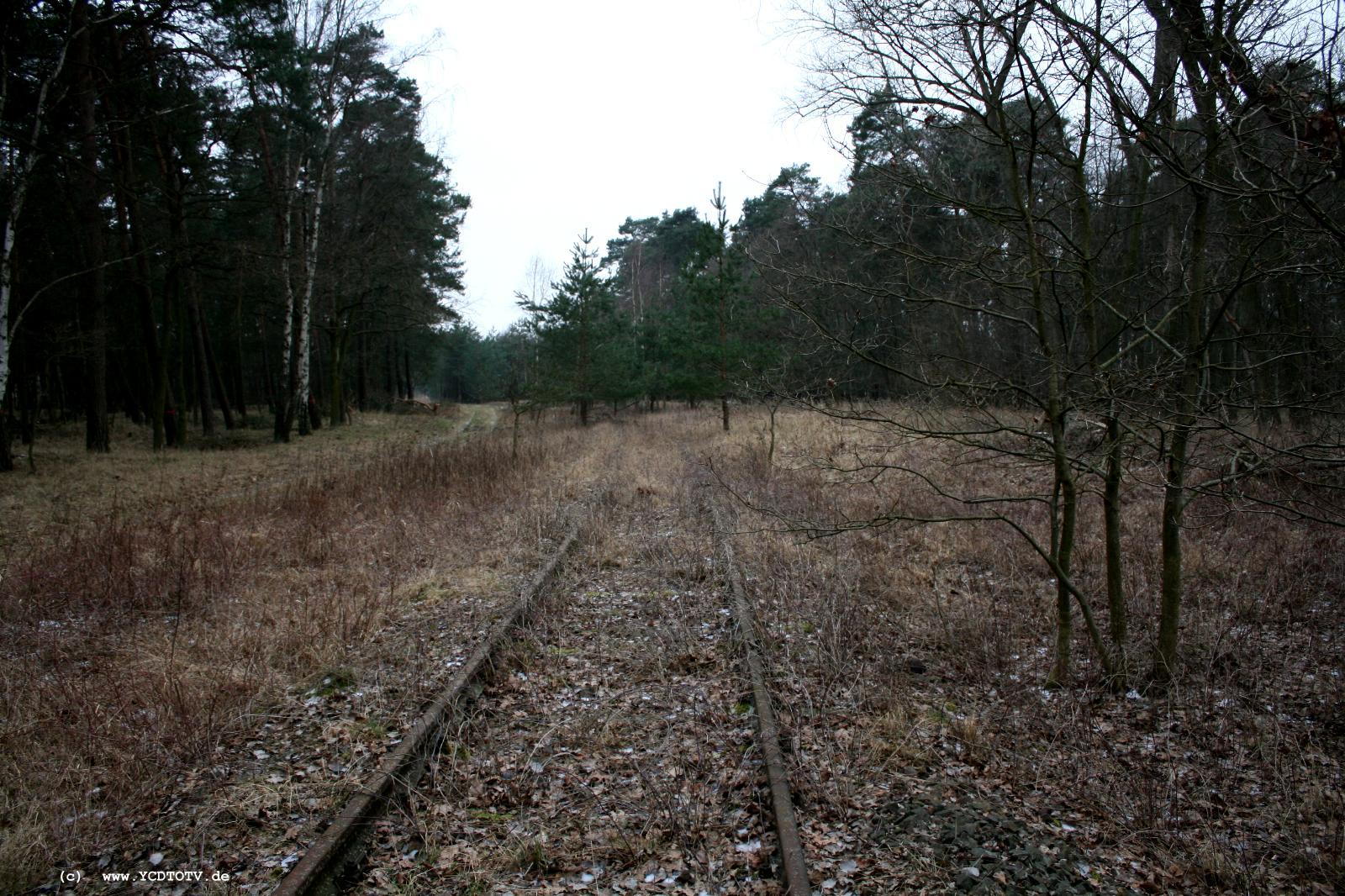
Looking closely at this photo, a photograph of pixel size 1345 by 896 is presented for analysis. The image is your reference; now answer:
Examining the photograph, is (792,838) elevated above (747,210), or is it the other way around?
(747,210)

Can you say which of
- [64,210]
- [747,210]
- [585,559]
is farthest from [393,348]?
[585,559]

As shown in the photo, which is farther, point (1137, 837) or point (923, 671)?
point (923, 671)

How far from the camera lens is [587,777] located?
352cm

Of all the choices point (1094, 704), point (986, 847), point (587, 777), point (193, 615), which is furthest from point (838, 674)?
point (193, 615)

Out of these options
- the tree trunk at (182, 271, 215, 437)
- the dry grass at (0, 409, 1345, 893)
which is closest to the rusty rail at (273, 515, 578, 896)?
the dry grass at (0, 409, 1345, 893)

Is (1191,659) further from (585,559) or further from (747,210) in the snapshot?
(747,210)

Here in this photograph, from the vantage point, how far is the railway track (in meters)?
2.74

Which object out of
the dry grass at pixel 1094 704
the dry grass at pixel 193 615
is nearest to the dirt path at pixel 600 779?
the dry grass at pixel 1094 704

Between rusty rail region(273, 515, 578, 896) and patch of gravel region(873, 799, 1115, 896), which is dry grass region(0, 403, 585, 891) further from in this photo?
patch of gravel region(873, 799, 1115, 896)

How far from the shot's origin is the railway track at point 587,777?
2740 millimetres

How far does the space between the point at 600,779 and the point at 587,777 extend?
84 mm

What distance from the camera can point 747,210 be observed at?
141 feet

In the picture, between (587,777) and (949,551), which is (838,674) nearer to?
(587,777)

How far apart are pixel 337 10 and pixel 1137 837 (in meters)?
23.9
